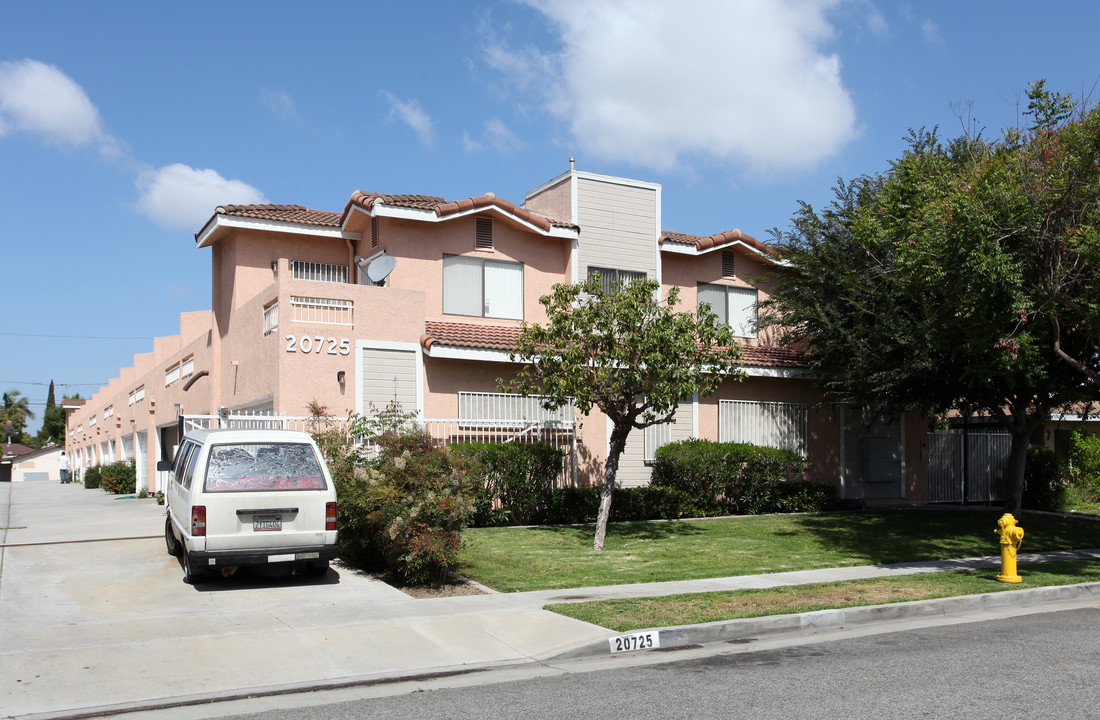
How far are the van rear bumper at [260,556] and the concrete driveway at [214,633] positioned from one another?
37 centimetres

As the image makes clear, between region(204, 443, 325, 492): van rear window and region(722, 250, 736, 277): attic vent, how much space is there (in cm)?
1392

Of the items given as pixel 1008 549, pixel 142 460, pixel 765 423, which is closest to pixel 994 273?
pixel 1008 549

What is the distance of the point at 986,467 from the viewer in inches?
1004

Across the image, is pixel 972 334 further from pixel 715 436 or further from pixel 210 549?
pixel 210 549

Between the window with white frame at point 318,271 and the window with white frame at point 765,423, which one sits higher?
the window with white frame at point 318,271

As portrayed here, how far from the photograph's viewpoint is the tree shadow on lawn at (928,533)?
1497 centimetres

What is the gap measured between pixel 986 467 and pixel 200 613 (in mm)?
22262

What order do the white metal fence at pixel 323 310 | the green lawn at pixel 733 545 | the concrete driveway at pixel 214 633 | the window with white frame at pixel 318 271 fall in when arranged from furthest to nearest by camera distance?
the window with white frame at pixel 318 271
the white metal fence at pixel 323 310
the green lawn at pixel 733 545
the concrete driveway at pixel 214 633

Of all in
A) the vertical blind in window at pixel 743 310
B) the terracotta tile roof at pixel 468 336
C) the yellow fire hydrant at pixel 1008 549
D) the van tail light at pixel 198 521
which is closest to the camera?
→ the van tail light at pixel 198 521

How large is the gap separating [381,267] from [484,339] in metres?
2.49

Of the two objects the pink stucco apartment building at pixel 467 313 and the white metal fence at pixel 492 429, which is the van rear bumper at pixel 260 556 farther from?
the pink stucco apartment building at pixel 467 313

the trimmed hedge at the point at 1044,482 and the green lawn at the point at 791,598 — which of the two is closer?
the green lawn at the point at 791,598

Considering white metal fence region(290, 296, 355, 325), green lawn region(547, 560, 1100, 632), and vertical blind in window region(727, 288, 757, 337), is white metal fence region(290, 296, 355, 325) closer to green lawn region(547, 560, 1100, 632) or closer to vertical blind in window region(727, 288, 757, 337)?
green lawn region(547, 560, 1100, 632)

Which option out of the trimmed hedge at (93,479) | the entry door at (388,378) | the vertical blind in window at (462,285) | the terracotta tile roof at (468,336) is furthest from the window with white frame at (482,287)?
the trimmed hedge at (93,479)
